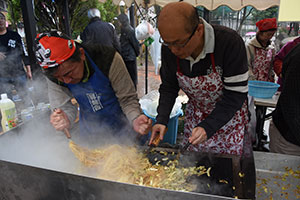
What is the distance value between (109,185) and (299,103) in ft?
5.54

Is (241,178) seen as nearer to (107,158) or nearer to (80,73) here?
(107,158)

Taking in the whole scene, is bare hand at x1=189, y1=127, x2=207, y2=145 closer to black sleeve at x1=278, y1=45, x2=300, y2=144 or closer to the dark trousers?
black sleeve at x1=278, y1=45, x2=300, y2=144

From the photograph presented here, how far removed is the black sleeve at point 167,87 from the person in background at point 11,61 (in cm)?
345

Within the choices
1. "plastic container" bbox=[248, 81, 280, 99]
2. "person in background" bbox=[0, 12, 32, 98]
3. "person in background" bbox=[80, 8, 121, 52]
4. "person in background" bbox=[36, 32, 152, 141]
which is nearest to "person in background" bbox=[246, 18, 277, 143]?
"plastic container" bbox=[248, 81, 280, 99]

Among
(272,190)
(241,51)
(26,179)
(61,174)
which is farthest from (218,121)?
(26,179)

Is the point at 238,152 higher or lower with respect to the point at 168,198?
lower

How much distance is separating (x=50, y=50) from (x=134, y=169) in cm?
121

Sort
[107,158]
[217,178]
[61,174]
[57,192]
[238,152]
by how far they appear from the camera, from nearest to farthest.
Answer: [61,174], [57,192], [217,178], [107,158], [238,152]

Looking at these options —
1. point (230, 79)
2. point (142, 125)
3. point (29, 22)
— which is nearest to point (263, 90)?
point (230, 79)

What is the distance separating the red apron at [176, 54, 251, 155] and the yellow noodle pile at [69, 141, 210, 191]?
61 centimetres

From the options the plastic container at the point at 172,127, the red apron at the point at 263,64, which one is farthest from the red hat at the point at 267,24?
the plastic container at the point at 172,127

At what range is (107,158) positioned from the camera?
194 centimetres

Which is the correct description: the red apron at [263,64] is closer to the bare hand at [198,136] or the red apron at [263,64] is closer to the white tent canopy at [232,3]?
the white tent canopy at [232,3]

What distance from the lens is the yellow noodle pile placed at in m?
1.72
